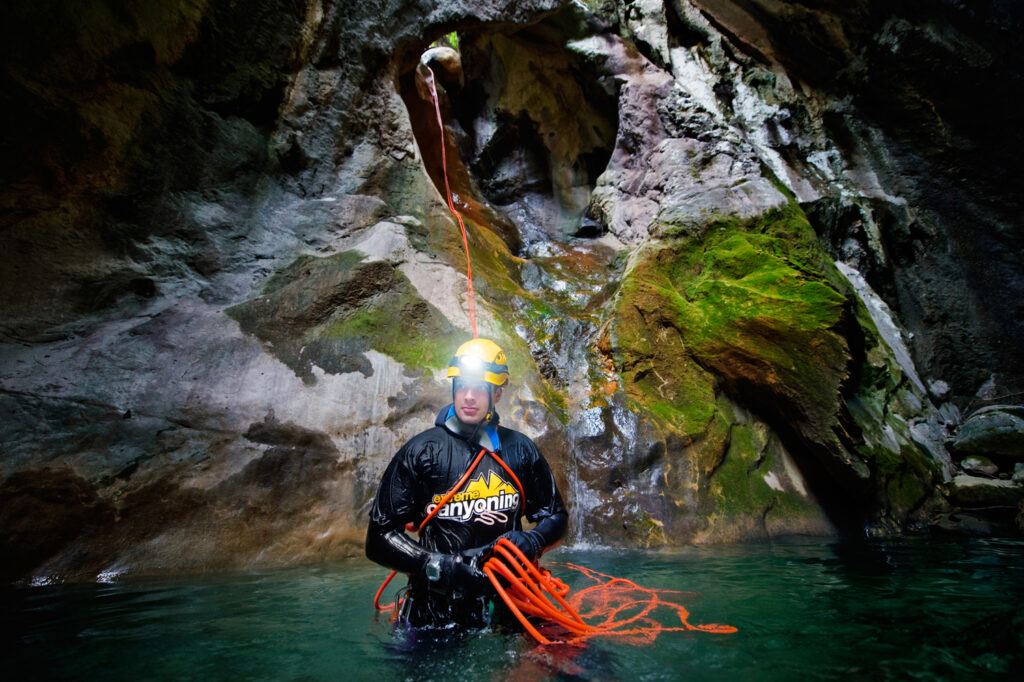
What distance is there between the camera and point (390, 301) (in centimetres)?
566

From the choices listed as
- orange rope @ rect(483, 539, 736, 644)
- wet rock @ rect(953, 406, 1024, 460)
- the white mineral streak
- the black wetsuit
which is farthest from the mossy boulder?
the black wetsuit

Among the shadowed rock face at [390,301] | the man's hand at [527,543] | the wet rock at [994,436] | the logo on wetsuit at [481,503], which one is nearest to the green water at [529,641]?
the man's hand at [527,543]

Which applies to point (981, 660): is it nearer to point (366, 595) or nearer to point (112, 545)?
point (366, 595)

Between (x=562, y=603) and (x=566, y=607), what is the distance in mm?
25

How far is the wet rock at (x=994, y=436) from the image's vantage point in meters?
6.95

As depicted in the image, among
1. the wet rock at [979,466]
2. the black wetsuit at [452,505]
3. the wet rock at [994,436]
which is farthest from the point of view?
the wet rock at [994,436]

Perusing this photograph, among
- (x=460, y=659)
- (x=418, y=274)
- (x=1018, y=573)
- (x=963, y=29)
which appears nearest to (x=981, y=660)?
(x=460, y=659)

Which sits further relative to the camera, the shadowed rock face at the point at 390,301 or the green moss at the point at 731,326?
the green moss at the point at 731,326

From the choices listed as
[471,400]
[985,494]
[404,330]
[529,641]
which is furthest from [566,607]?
[985,494]

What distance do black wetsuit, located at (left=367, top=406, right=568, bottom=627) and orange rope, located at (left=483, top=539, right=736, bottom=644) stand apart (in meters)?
0.19

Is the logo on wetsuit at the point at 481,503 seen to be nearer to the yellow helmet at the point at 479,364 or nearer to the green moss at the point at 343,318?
the yellow helmet at the point at 479,364

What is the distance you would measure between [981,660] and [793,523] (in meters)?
3.31

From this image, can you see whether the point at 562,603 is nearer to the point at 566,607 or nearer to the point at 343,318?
the point at 566,607

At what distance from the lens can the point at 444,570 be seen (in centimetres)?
220
